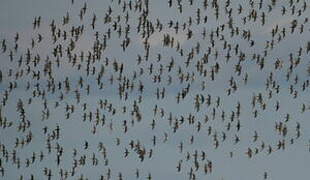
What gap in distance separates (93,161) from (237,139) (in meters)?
18.2

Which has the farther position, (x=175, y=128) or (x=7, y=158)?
(x=7, y=158)

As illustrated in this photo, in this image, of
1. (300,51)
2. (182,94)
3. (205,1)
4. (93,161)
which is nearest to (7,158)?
(93,161)

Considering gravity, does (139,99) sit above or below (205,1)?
below

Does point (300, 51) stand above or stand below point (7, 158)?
above

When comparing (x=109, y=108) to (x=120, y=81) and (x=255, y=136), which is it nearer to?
(x=120, y=81)

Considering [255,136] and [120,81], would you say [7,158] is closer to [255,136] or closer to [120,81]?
[120,81]

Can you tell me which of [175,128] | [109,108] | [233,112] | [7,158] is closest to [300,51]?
[233,112]

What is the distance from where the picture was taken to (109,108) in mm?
98750

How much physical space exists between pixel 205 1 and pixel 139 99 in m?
14.1

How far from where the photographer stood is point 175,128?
320ft

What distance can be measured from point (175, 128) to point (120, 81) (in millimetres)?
9042

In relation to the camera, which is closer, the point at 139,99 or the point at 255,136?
the point at 139,99

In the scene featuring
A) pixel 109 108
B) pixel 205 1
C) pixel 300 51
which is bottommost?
pixel 109 108

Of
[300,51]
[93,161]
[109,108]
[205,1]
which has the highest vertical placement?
[205,1]
